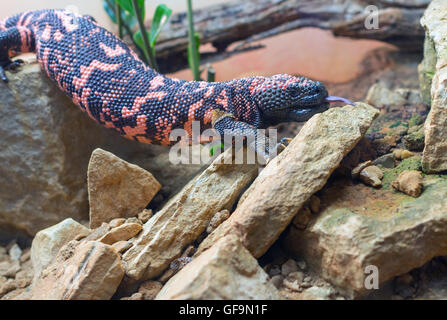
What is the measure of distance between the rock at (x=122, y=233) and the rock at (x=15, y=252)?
1177 mm

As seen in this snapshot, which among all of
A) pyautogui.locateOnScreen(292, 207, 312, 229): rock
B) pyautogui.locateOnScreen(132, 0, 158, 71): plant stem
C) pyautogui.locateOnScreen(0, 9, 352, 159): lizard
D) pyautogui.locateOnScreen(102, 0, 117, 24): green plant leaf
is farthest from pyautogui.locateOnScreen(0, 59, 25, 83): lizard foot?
pyautogui.locateOnScreen(292, 207, 312, 229): rock

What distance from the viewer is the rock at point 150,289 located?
1.66 metres

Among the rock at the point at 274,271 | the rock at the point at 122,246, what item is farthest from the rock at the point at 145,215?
the rock at the point at 274,271

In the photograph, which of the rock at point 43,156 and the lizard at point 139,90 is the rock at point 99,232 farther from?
the lizard at point 139,90

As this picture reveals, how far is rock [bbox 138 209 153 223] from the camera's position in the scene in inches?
88.6

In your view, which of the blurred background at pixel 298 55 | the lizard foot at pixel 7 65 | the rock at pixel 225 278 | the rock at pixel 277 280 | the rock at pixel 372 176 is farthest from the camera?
the blurred background at pixel 298 55

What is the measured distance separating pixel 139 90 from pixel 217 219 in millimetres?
1142

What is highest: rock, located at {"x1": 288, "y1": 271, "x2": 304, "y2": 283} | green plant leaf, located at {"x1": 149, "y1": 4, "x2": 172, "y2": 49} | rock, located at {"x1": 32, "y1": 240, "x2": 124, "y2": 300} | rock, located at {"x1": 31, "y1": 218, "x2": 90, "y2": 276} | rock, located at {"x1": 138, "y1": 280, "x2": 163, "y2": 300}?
green plant leaf, located at {"x1": 149, "y1": 4, "x2": 172, "y2": 49}

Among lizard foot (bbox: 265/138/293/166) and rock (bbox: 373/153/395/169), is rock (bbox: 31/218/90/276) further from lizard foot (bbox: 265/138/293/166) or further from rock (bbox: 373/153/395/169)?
rock (bbox: 373/153/395/169)

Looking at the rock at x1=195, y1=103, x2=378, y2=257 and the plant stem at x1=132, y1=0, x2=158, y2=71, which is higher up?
the plant stem at x1=132, y1=0, x2=158, y2=71

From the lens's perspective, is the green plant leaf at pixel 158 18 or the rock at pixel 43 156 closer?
the rock at pixel 43 156

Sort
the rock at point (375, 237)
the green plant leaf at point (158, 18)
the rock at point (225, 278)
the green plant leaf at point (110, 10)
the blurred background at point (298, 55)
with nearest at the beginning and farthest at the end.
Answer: the rock at point (225, 278) < the rock at point (375, 237) < the green plant leaf at point (158, 18) < the green plant leaf at point (110, 10) < the blurred background at point (298, 55)

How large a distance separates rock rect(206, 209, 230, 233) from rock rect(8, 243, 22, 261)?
1668 mm

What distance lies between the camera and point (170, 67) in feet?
13.1
